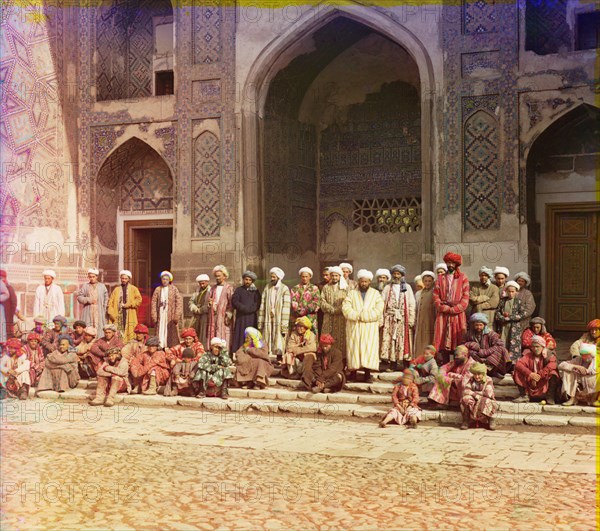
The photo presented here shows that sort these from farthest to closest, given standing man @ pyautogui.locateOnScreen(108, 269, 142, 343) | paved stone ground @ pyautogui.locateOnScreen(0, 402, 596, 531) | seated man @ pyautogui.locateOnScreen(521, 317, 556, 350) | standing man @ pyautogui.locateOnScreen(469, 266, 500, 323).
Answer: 1. standing man @ pyautogui.locateOnScreen(108, 269, 142, 343)
2. standing man @ pyautogui.locateOnScreen(469, 266, 500, 323)
3. seated man @ pyautogui.locateOnScreen(521, 317, 556, 350)
4. paved stone ground @ pyautogui.locateOnScreen(0, 402, 596, 531)

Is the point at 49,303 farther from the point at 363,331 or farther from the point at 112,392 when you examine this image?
the point at 363,331

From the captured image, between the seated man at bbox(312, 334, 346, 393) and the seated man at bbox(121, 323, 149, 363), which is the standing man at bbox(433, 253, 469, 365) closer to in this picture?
the seated man at bbox(312, 334, 346, 393)

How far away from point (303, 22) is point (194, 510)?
9.60 m

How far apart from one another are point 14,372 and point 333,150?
292 inches

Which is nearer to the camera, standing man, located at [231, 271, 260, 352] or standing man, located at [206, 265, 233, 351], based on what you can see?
standing man, located at [231, 271, 260, 352]

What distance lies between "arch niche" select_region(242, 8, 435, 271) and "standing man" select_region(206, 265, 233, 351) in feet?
6.71

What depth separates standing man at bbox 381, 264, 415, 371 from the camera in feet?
33.7

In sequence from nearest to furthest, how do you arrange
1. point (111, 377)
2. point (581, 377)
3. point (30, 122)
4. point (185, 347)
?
point (581, 377) < point (111, 377) < point (185, 347) < point (30, 122)

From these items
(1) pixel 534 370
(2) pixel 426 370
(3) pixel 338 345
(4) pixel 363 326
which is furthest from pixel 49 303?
(1) pixel 534 370

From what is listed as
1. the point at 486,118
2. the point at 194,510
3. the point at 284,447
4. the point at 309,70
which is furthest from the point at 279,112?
the point at 194,510

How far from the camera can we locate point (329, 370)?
9875mm

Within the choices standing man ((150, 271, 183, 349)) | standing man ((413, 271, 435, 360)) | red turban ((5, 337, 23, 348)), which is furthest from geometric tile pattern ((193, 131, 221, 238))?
standing man ((413, 271, 435, 360))

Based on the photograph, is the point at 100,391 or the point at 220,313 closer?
the point at 100,391

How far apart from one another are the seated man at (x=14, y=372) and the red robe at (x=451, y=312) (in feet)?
17.3
